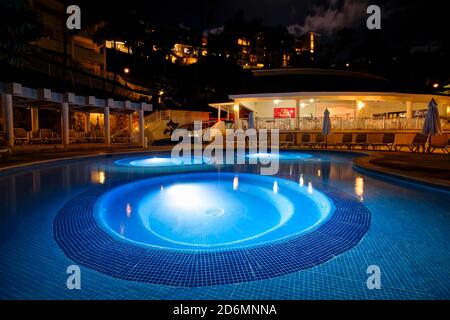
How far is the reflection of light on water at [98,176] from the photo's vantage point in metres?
8.76

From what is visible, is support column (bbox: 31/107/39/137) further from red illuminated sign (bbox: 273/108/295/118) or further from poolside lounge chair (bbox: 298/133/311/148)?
poolside lounge chair (bbox: 298/133/311/148)

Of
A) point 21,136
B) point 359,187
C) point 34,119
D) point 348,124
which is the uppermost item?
point 34,119

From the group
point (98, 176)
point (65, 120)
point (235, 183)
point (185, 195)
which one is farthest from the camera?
point (65, 120)

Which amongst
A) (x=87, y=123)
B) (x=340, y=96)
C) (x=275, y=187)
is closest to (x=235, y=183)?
(x=275, y=187)

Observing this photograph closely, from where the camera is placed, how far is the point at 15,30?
1460cm

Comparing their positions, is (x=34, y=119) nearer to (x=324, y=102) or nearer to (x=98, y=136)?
(x=98, y=136)

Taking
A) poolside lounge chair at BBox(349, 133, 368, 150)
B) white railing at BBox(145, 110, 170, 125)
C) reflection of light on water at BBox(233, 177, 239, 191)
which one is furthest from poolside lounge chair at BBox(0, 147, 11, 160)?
poolside lounge chair at BBox(349, 133, 368, 150)

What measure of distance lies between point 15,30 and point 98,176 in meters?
11.1

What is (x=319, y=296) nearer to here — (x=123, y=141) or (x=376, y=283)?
(x=376, y=283)

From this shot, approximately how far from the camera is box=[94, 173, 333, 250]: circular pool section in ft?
15.8

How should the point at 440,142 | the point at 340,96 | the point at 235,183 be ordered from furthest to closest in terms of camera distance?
the point at 340,96, the point at 440,142, the point at 235,183

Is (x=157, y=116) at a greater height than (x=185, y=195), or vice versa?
(x=157, y=116)

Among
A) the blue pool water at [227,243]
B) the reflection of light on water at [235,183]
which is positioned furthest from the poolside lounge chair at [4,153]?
the reflection of light on water at [235,183]

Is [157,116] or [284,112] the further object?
[157,116]
